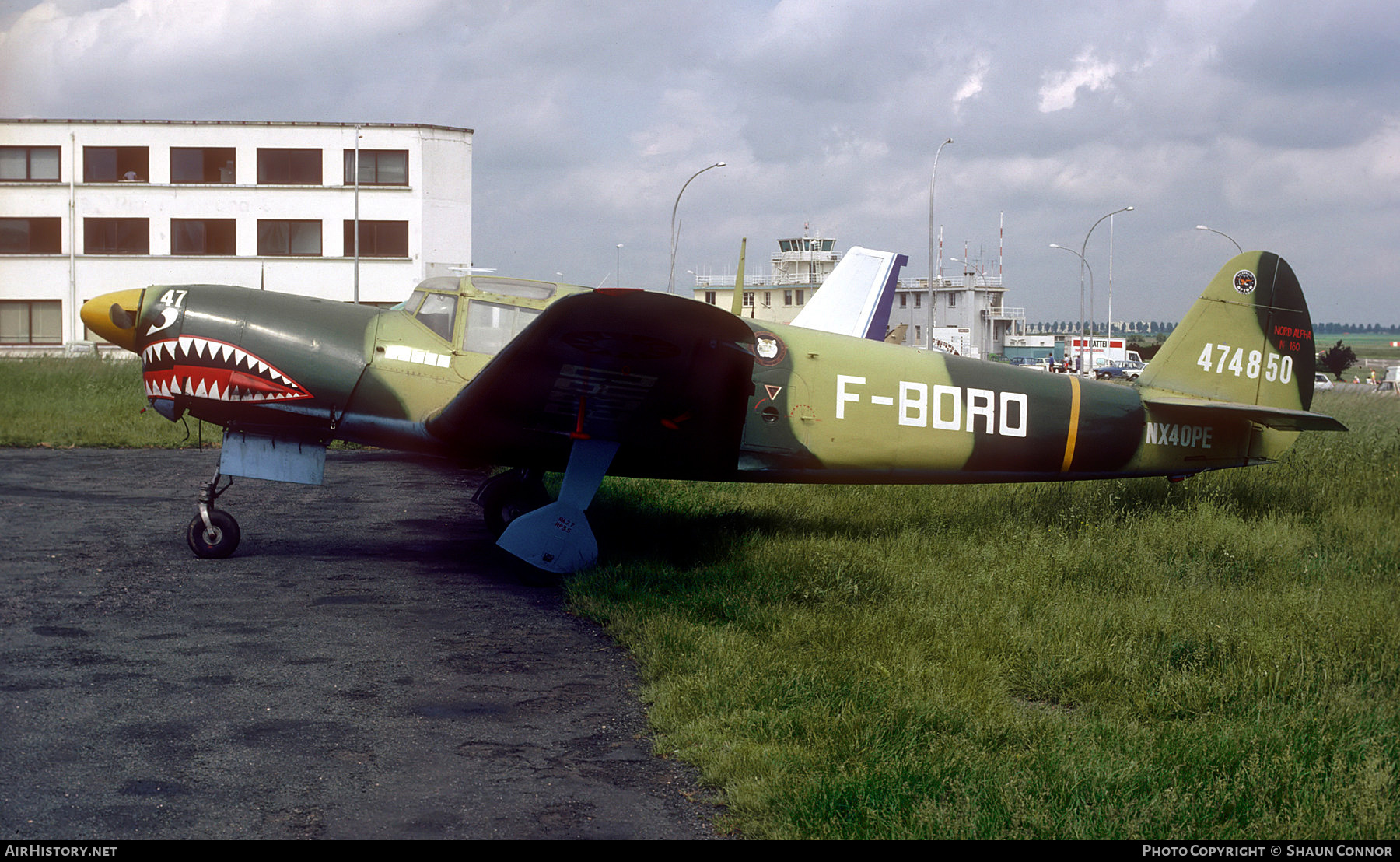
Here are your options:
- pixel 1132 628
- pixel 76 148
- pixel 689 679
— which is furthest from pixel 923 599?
pixel 76 148

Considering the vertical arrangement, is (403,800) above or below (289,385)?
below

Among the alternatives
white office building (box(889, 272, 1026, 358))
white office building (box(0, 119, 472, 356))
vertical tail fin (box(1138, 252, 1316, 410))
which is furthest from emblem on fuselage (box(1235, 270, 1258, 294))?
white office building (box(889, 272, 1026, 358))

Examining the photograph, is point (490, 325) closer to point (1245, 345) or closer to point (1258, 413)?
point (1258, 413)

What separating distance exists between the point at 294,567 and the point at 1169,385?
8147 mm

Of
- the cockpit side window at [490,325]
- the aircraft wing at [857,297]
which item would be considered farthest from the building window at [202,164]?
the cockpit side window at [490,325]

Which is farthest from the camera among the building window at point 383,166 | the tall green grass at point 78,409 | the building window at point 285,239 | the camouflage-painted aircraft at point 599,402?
the building window at point 383,166

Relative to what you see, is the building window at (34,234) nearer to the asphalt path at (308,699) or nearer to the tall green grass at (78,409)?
the tall green grass at (78,409)

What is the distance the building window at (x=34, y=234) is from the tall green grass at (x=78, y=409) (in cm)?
2083

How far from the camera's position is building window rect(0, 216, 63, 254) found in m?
36.8

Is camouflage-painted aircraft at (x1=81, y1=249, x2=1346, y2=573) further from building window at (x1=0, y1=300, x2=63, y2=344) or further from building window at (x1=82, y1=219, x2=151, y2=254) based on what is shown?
building window at (x1=0, y1=300, x2=63, y2=344)

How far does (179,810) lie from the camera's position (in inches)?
138

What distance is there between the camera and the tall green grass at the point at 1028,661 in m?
3.60

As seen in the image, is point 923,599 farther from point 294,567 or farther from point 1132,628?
point 294,567

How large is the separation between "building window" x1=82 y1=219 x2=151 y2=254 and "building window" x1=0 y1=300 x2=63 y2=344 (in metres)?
2.74
